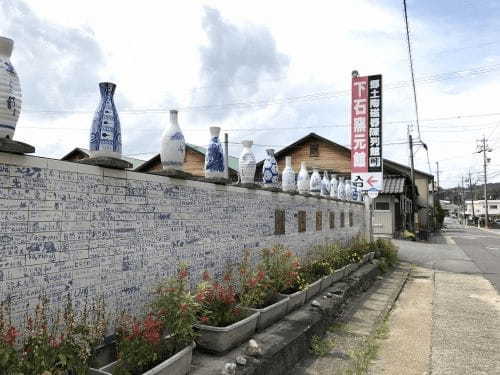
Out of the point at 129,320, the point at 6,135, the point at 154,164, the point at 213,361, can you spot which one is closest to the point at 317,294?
the point at 213,361

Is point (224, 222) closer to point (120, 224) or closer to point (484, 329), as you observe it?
point (120, 224)

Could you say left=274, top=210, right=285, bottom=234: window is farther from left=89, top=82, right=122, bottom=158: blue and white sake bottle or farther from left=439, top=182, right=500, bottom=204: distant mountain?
left=439, top=182, right=500, bottom=204: distant mountain

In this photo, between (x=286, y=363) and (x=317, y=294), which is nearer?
(x=286, y=363)

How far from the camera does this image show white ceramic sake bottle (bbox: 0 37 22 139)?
9.07 ft

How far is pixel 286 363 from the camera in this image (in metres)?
4.43

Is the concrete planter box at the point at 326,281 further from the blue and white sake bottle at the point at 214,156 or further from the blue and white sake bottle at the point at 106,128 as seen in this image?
the blue and white sake bottle at the point at 106,128

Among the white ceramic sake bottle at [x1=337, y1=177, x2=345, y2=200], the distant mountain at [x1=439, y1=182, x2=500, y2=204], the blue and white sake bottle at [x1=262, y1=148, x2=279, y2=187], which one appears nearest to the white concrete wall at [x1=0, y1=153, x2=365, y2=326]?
the blue and white sake bottle at [x1=262, y1=148, x2=279, y2=187]

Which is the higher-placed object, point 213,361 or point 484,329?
point 213,361

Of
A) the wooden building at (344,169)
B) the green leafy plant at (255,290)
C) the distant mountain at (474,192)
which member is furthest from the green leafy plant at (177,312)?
the distant mountain at (474,192)

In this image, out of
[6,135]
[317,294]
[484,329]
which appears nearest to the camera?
[6,135]

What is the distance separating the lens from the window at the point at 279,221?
7374 millimetres

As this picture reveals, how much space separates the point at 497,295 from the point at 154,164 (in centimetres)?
1876

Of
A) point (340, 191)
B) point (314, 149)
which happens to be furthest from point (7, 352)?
point (314, 149)

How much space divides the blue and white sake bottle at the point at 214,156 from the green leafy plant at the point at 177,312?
2.07 m
